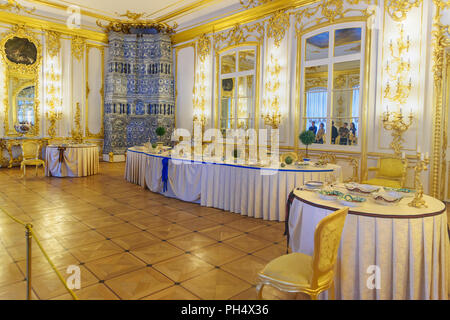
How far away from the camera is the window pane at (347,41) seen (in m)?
6.62

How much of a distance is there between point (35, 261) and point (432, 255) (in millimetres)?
3607

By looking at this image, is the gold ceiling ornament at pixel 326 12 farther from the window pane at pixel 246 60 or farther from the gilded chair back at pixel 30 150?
the gilded chair back at pixel 30 150

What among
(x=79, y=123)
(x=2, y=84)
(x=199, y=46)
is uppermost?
(x=199, y=46)

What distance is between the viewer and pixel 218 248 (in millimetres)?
3639

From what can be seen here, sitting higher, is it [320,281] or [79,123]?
[79,123]

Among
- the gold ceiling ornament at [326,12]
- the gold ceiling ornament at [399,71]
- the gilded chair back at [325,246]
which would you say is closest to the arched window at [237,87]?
the gold ceiling ornament at [326,12]

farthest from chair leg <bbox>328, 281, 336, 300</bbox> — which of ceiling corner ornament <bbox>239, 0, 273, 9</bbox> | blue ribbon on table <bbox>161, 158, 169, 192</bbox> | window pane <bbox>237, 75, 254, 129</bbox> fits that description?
ceiling corner ornament <bbox>239, 0, 273, 9</bbox>

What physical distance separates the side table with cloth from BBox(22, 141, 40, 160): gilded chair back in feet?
28.7

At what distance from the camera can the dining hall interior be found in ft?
7.80

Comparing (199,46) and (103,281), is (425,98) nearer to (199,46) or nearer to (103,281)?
(103,281)

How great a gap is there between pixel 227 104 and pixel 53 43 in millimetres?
6215

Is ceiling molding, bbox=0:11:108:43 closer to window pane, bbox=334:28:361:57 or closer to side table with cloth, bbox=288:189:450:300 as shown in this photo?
window pane, bbox=334:28:361:57
